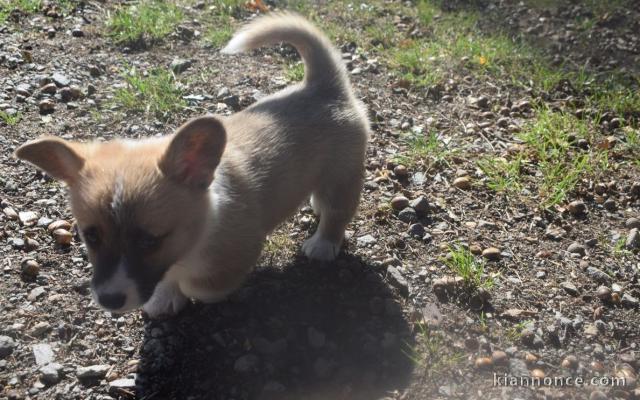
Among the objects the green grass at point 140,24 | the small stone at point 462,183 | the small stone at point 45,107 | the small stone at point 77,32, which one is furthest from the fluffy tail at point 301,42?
the small stone at point 77,32

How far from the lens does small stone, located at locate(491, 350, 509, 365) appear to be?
292 centimetres

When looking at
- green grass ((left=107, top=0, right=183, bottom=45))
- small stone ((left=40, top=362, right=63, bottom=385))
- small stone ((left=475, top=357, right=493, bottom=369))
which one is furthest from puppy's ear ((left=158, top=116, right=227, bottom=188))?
green grass ((left=107, top=0, right=183, bottom=45))

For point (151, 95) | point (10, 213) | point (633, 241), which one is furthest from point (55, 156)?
point (633, 241)

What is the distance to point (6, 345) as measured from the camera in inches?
110

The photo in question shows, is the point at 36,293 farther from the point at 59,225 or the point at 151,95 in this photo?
the point at 151,95

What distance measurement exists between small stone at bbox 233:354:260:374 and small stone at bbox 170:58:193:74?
284cm

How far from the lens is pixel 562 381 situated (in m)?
2.87

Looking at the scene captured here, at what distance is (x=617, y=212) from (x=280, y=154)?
88.9 inches

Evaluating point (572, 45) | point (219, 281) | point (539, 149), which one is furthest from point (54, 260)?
point (572, 45)

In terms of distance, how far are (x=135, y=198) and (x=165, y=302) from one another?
80 cm

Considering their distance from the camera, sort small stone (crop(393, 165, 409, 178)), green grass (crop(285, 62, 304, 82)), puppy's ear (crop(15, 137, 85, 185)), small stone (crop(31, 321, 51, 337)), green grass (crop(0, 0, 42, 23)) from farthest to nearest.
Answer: green grass (crop(0, 0, 42, 23))
green grass (crop(285, 62, 304, 82))
small stone (crop(393, 165, 409, 178))
small stone (crop(31, 321, 51, 337))
puppy's ear (crop(15, 137, 85, 185))

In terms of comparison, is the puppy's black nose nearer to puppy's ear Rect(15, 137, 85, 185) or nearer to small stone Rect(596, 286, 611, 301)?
puppy's ear Rect(15, 137, 85, 185)

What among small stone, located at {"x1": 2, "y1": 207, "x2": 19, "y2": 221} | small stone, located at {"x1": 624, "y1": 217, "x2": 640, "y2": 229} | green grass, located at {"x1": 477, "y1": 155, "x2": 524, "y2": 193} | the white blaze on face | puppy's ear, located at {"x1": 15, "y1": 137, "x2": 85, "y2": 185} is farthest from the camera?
green grass, located at {"x1": 477, "y1": 155, "x2": 524, "y2": 193}

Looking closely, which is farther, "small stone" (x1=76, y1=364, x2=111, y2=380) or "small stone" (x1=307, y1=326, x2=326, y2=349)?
"small stone" (x1=307, y1=326, x2=326, y2=349)
